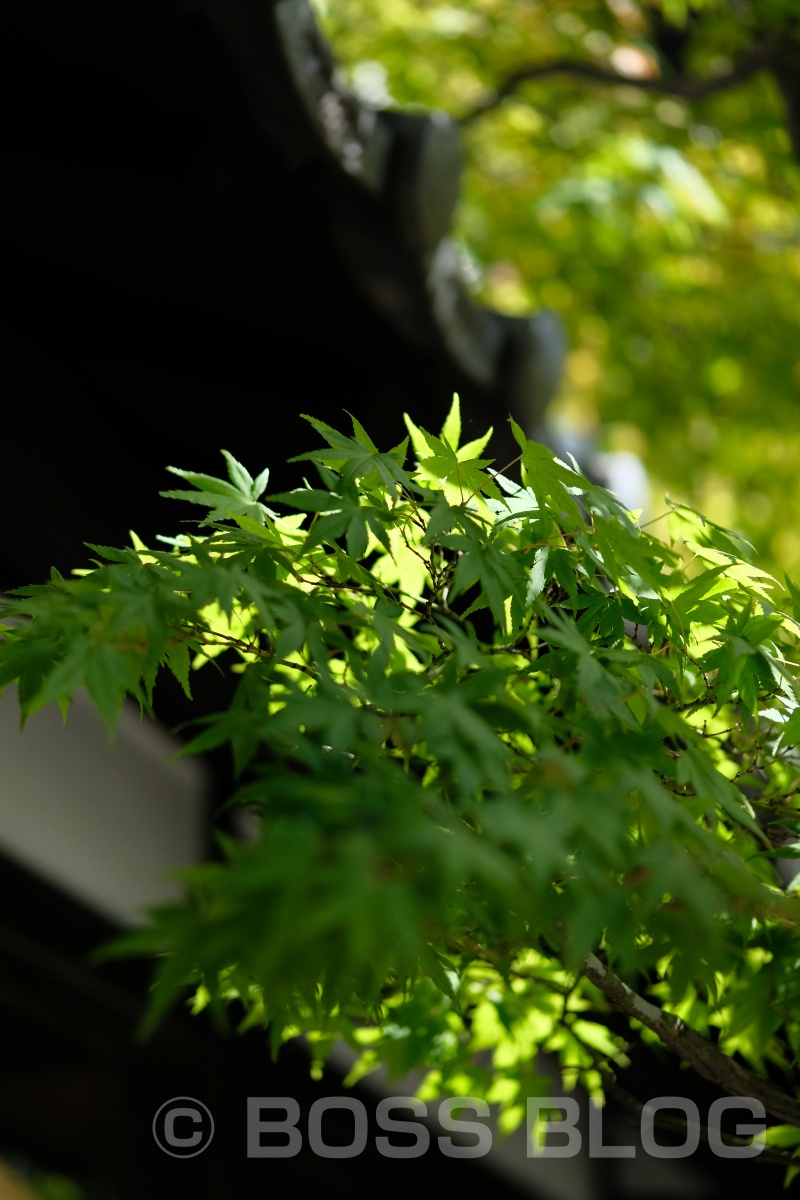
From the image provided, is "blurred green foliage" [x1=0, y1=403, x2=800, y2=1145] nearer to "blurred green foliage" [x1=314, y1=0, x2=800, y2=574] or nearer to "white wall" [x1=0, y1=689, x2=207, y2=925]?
"white wall" [x1=0, y1=689, x2=207, y2=925]

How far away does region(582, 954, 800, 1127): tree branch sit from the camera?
3.80 ft

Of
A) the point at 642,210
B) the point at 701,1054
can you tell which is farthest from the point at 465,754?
the point at 642,210

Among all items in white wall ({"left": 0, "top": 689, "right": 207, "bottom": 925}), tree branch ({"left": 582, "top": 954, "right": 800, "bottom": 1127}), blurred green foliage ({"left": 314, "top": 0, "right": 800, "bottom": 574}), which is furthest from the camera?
blurred green foliage ({"left": 314, "top": 0, "right": 800, "bottom": 574})

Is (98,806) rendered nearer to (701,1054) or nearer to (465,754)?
(701,1054)

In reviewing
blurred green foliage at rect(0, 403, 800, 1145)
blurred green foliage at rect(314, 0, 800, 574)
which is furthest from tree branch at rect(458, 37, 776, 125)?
blurred green foliage at rect(0, 403, 800, 1145)

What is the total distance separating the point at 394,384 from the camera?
2062 millimetres

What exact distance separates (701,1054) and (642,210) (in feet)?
12.9

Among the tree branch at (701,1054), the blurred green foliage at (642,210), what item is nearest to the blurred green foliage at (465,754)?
the tree branch at (701,1054)

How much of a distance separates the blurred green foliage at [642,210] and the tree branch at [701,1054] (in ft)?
10.4

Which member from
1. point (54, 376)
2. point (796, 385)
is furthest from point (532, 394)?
point (796, 385)

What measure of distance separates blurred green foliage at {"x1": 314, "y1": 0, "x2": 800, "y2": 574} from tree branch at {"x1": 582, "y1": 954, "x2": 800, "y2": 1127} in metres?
3.18

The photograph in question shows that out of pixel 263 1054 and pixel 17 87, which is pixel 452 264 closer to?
pixel 17 87

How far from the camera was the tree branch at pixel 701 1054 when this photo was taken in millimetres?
1159

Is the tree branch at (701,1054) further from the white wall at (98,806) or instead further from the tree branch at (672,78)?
the tree branch at (672,78)
